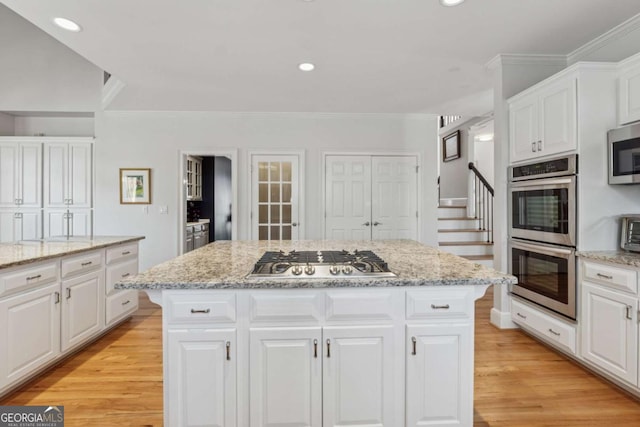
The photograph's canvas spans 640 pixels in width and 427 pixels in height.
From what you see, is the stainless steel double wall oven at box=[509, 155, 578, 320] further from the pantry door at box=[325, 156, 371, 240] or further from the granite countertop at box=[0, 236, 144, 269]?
the granite countertop at box=[0, 236, 144, 269]

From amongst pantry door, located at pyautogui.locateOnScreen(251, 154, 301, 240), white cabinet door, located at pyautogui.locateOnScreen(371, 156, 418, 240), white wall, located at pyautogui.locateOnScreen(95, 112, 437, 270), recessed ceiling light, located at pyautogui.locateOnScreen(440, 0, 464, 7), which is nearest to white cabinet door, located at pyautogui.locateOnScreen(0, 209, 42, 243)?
white wall, located at pyautogui.locateOnScreen(95, 112, 437, 270)

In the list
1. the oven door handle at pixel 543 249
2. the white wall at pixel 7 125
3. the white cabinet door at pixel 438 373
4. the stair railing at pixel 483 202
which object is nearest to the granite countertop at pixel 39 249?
the white cabinet door at pixel 438 373

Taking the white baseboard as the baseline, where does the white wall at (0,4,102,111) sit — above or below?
above

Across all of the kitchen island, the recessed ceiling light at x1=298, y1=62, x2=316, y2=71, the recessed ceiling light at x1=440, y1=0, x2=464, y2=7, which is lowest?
the kitchen island

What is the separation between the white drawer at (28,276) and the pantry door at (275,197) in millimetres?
2862

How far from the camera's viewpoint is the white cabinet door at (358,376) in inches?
60.1

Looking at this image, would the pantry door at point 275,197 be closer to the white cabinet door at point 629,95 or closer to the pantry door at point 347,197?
the pantry door at point 347,197

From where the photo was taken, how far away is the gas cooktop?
157 centimetres

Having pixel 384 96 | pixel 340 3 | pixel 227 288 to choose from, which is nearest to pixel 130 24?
pixel 340 3

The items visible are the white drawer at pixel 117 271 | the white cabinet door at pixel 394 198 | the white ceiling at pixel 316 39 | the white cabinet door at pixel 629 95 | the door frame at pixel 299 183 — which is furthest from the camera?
the white cabinet door at pixel 394 198

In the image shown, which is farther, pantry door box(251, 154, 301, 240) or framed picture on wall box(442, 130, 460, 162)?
framed picture on wall box(442, 130, 460, 162)

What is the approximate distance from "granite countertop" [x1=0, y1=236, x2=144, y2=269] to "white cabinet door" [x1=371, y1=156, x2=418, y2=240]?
11.2 feet

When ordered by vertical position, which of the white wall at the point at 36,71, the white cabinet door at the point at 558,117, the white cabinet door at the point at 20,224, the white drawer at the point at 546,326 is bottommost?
the white drawer at the point at 546,326

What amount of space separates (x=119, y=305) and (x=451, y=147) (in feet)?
21.5
